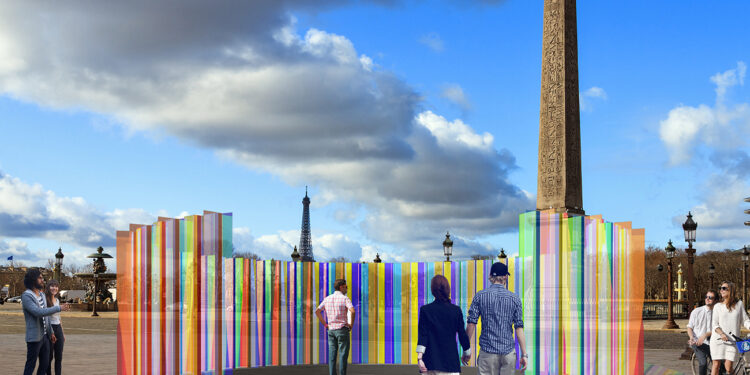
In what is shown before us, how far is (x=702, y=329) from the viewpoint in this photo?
12.3 m

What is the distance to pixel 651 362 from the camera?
17.5 metres

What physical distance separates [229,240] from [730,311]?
723 centimetres

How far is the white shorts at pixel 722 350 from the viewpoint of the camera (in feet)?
38.2

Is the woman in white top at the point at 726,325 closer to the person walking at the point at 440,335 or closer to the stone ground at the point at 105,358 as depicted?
the stone ground at the point at 105,358

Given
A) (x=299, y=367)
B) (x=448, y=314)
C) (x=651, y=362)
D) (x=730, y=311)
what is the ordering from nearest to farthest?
(x=448, y=314) < (x=730, y=311) < (x=299, y=367) < (x=651, y=362)

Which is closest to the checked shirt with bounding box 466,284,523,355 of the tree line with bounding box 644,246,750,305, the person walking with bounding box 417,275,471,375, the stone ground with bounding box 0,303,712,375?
the person walking with bounding box 417,275,471,375

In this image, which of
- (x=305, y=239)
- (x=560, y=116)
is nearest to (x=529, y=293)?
(x=560, y=116)

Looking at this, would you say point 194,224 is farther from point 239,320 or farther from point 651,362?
point 651,362

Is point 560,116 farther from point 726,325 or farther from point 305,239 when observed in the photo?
point 305,239

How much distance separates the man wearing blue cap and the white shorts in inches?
199

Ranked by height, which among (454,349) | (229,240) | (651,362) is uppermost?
(229,240)

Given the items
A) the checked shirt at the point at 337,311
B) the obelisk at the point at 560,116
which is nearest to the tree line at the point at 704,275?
the obelisk at the point at 560,116

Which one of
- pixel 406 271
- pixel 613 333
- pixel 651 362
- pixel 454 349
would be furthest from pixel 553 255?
pixel 651 362

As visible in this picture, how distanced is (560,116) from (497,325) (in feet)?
85.9
